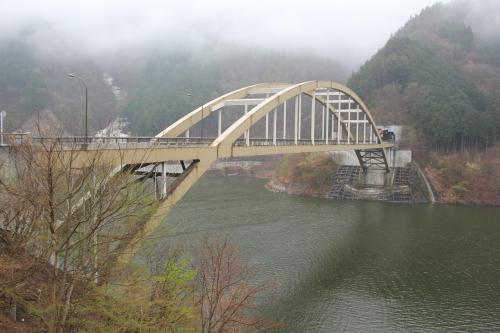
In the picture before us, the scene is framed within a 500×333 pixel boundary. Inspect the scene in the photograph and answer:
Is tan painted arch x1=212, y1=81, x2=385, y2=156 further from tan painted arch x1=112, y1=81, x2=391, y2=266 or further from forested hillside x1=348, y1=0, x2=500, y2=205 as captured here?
forested hillside x1=348, y1=0, x2=500, y2=205

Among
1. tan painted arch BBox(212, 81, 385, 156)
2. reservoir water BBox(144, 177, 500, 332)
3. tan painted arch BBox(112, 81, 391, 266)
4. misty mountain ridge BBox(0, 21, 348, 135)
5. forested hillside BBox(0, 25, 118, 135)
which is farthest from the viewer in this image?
misty mountain ridge BBox(0, 21, 348, 135)

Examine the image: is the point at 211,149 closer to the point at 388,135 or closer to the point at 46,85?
the point at 388,135

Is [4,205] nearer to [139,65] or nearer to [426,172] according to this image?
[426,172]

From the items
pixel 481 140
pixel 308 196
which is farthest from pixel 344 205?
pixel 481 140

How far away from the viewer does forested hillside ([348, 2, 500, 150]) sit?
142 feet

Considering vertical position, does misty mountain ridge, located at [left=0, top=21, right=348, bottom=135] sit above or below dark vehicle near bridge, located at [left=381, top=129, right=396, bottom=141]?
above

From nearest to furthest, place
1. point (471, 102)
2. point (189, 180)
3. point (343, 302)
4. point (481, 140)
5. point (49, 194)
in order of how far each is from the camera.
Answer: point (49, 194)
point (189, 180)
point (343, 302)
point (481, 140)
point (471, 102)

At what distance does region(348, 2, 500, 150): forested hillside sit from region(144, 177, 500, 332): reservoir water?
36.0 ft

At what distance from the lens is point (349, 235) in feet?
81.1

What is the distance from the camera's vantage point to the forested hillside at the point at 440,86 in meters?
43.3

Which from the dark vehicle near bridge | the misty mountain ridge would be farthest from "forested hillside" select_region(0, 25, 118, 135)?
the dark vehicle near bridge

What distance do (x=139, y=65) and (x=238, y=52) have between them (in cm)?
2344

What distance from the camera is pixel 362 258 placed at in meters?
20.5

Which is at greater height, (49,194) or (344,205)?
(49,194)
